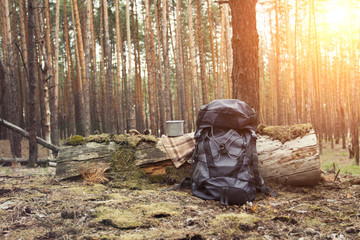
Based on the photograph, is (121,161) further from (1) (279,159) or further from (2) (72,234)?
(1) (279,159)

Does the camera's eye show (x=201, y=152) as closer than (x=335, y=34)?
Yes

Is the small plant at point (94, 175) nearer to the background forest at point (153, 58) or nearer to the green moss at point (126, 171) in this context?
the green moss at point (126, 171)

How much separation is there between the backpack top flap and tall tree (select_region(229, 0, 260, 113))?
3.95ft

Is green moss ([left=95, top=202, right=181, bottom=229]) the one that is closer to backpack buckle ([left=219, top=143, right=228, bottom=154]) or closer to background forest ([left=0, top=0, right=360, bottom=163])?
backpack buckle ([left=219, top=143, right=228, bottom=154])

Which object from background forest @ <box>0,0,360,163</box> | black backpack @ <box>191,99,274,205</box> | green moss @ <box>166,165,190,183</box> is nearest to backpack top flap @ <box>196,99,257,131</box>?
black backpack @ <box>191,99,274,205</box>

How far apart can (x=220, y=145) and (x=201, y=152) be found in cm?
28

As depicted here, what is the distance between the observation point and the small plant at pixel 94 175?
4.04 meters

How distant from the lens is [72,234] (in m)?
2.22

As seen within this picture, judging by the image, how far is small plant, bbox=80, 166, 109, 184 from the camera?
13.3 ft

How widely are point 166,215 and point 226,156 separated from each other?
107cm

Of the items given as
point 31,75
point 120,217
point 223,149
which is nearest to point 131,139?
point 223,149

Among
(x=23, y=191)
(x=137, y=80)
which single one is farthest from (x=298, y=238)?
(x=137, y=80)

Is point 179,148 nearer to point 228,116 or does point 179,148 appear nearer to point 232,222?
point 228,116

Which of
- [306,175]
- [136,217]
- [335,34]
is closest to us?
[136,217]
